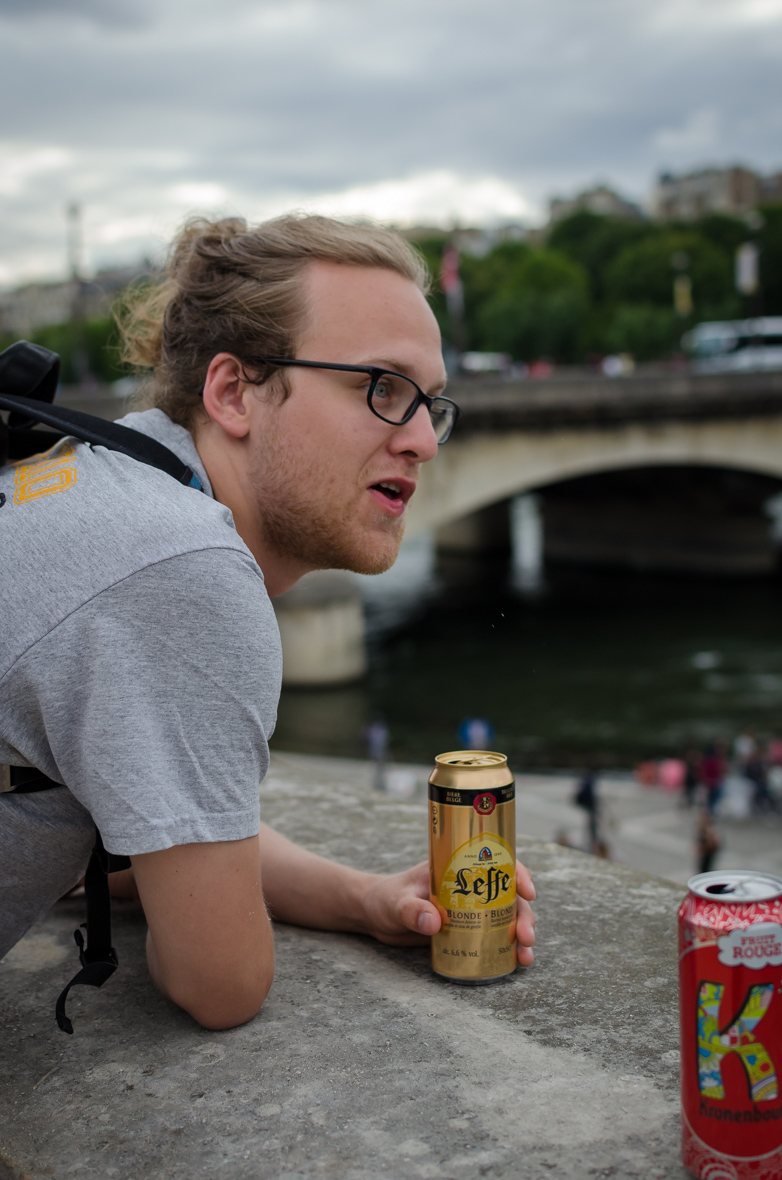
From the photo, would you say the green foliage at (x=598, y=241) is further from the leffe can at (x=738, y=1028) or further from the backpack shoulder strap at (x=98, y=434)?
the leffe can at (x=738, y=1028)

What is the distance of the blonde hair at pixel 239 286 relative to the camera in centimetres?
235

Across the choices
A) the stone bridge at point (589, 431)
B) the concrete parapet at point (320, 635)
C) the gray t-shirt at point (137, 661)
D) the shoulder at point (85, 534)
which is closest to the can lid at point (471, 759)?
the gray t-shirt at point (137, 661)

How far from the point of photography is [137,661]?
1876 mm

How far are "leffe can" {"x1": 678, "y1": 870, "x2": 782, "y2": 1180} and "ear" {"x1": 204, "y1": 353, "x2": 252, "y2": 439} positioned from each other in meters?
1.34

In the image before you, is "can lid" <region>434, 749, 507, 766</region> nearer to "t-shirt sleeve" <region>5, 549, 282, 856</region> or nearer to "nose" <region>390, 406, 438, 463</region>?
"t-shirt sleeve" <region>5, 549, 282, 856</region>

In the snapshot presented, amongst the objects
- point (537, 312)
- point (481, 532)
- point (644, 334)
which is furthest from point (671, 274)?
point (481, 532)

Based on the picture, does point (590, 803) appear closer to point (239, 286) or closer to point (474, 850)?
point (474, 850)

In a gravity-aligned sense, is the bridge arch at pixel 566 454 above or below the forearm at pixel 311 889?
below

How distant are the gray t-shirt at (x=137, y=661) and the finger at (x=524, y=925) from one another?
637 mm

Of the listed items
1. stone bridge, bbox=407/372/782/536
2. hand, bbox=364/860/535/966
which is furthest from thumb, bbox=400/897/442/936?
stone bridge, bbox=407/372/782/536

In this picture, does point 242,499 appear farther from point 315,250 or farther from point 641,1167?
point 641,1167

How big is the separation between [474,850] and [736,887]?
0.69 meters

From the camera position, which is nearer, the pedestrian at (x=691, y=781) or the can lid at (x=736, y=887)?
the can lid at (x=736, y=887)

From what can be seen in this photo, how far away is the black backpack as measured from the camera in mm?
2064
